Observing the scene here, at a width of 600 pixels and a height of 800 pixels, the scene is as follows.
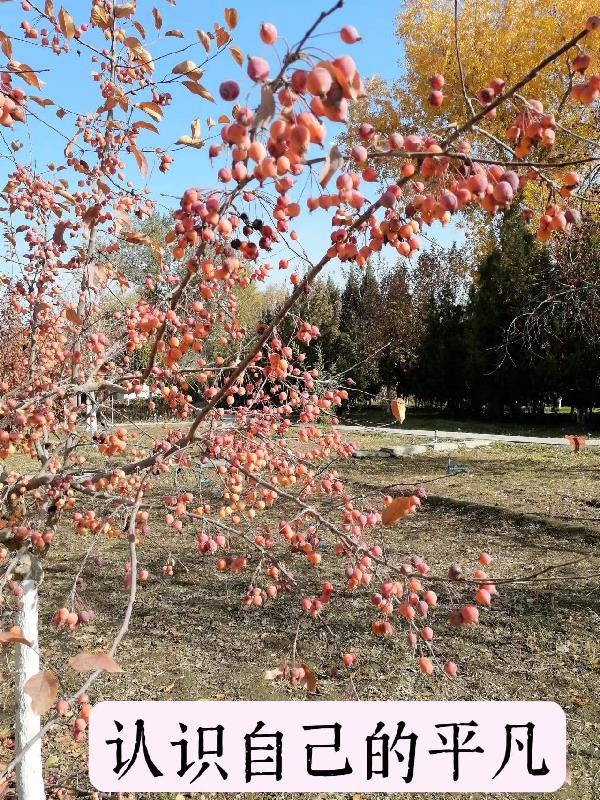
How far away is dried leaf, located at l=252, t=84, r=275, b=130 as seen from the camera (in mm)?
723

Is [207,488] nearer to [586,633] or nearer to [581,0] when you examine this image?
[586,633]

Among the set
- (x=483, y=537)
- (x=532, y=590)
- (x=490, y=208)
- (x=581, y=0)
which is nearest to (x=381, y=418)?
(x=581, y=0)

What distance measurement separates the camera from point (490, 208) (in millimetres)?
929

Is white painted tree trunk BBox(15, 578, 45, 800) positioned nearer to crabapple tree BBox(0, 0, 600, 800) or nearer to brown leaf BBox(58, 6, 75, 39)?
crabapple tree BBox(0, 0, 600, 800)

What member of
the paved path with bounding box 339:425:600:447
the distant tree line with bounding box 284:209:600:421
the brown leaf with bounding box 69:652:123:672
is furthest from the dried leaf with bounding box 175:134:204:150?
the distant tree line with bounding box 284:209:600:421

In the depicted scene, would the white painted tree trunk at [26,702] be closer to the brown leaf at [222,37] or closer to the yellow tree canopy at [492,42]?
the brown leaf at [222,37]

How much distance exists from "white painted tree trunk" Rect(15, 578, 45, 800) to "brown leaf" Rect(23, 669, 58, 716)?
1.04 metres

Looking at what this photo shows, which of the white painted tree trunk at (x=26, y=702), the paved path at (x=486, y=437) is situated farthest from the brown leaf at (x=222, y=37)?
the paved path at (x=486, y=437)

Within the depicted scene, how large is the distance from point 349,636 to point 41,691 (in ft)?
10.2

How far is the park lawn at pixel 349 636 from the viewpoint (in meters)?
3.11

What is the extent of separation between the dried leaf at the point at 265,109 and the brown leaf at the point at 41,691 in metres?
0.88

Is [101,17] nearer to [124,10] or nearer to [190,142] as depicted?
[124,10]

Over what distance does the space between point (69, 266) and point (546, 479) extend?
8059 mm

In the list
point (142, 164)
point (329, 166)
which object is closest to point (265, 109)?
point (329, 166)
